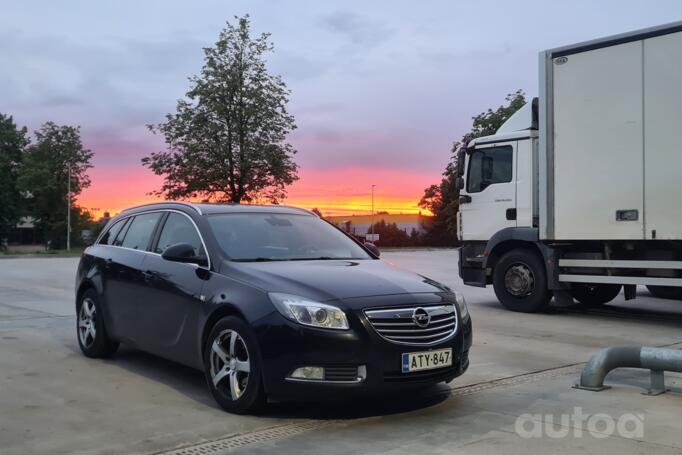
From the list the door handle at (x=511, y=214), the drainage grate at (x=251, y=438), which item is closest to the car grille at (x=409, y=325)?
the drainage grate at (x=251, y=438)

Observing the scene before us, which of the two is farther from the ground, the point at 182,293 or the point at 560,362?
the point at 182,293

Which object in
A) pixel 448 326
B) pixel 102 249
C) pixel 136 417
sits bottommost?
pixel 136 417

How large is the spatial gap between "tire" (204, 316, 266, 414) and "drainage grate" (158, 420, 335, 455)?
0.30 m

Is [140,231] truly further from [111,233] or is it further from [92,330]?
[92,330]

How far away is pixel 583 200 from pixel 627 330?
6.71ft

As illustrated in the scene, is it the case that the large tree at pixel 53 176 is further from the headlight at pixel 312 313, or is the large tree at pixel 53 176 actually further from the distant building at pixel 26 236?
the headlight at pixel 312 313

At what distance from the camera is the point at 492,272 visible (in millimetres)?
12258

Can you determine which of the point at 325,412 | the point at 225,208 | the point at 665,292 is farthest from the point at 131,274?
the point at 665,292

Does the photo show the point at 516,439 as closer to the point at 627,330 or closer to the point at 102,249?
the point at 102,249

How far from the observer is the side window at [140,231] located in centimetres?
675

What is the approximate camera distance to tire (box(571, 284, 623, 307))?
12594 mm

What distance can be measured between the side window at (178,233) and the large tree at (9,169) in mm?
68322

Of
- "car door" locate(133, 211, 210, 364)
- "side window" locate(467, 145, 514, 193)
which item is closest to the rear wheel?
"side window" locate(467, 145, 514, 193)

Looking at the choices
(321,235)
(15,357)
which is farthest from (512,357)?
(15,357)
